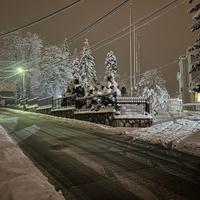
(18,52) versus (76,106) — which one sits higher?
(18,52)

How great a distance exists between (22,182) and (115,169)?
2.72 meters

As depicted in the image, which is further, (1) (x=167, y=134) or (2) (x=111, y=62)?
(2) (x=111, y=62)

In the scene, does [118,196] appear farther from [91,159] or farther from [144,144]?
[144,144]

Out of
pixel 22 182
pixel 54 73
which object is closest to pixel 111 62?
pixel 54 73

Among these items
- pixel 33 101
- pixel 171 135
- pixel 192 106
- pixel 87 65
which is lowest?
pixel 171 135

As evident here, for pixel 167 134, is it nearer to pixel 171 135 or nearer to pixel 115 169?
pixel 171 135

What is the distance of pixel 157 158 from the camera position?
10203mm

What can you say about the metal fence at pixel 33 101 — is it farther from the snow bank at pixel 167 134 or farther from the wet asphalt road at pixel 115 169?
the wet asphalt road at pixel 115 169

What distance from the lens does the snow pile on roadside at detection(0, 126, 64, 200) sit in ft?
19.9

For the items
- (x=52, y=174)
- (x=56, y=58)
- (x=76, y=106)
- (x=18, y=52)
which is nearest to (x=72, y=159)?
(x=52, y=174)

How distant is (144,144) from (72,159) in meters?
3.91

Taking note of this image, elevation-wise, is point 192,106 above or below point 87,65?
below

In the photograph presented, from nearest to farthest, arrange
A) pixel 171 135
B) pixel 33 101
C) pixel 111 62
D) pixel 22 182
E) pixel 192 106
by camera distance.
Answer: pixel 22 182 → pixel 171 135 → pixel 192 106 → pixel 33 101 → pixel 111 62

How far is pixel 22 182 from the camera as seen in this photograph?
6.86 meters
